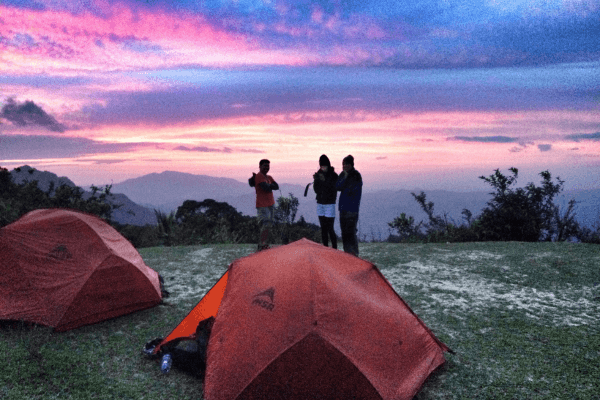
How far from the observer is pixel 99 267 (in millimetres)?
5156

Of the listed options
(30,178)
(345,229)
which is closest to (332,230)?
(345,229)

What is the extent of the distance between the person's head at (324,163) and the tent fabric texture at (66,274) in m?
3.85

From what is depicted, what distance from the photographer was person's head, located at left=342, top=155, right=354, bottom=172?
7.54 metres

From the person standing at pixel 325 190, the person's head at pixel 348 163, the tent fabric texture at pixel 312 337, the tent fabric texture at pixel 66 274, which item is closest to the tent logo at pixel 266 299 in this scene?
the tent fabric texture at pixel 312 337

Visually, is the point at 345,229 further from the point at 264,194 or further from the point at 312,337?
the point at 312,337

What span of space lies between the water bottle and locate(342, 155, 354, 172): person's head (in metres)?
4.60

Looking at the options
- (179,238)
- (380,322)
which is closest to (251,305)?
(380,322)

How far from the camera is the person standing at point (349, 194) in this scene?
7.54 metres

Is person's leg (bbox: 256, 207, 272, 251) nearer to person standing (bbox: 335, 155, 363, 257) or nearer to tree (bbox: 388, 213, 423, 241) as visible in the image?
person standing (bbox: 335, 155, 363, 257)

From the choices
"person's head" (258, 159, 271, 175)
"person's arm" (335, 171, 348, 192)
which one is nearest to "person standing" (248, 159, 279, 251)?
"person's head" (258, 159, 271, 175)

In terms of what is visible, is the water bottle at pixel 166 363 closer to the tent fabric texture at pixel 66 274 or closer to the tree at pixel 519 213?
the tent fabric texture at pixel 66 274

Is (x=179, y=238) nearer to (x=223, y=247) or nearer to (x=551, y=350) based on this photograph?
(x=223, y=247)

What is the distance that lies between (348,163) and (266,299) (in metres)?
4.39

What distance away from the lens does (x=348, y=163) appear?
7.55m
